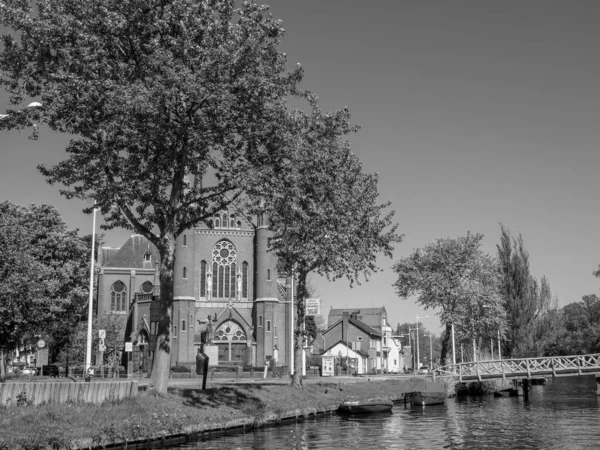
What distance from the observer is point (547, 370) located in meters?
53.5

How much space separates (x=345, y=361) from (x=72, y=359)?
43.1 m

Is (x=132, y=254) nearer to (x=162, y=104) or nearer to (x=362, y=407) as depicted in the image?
(x=362, y=407)

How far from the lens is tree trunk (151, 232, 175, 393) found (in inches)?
1091

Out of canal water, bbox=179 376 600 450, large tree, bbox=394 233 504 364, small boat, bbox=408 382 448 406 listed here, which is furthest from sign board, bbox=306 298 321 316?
large tree, bbox=394 233 504 364

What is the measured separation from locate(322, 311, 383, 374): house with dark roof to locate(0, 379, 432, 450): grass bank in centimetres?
6613

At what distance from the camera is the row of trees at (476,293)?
6512cm

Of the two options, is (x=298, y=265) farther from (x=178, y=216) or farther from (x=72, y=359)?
→ (x=72, y=359)

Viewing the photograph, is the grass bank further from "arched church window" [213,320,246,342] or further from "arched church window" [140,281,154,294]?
"arched church window" [140,281,154,294]

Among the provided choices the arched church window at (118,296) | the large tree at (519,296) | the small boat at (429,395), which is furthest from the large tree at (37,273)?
the large tree at (519,296)

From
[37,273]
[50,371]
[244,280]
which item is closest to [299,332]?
[37,273]

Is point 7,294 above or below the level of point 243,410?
above

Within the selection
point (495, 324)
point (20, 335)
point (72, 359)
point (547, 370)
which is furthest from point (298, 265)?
point (72, 359)

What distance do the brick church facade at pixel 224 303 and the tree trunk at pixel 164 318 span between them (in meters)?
45.3

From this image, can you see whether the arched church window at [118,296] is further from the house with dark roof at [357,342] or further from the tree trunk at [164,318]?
the tree trunk at [164,318]
